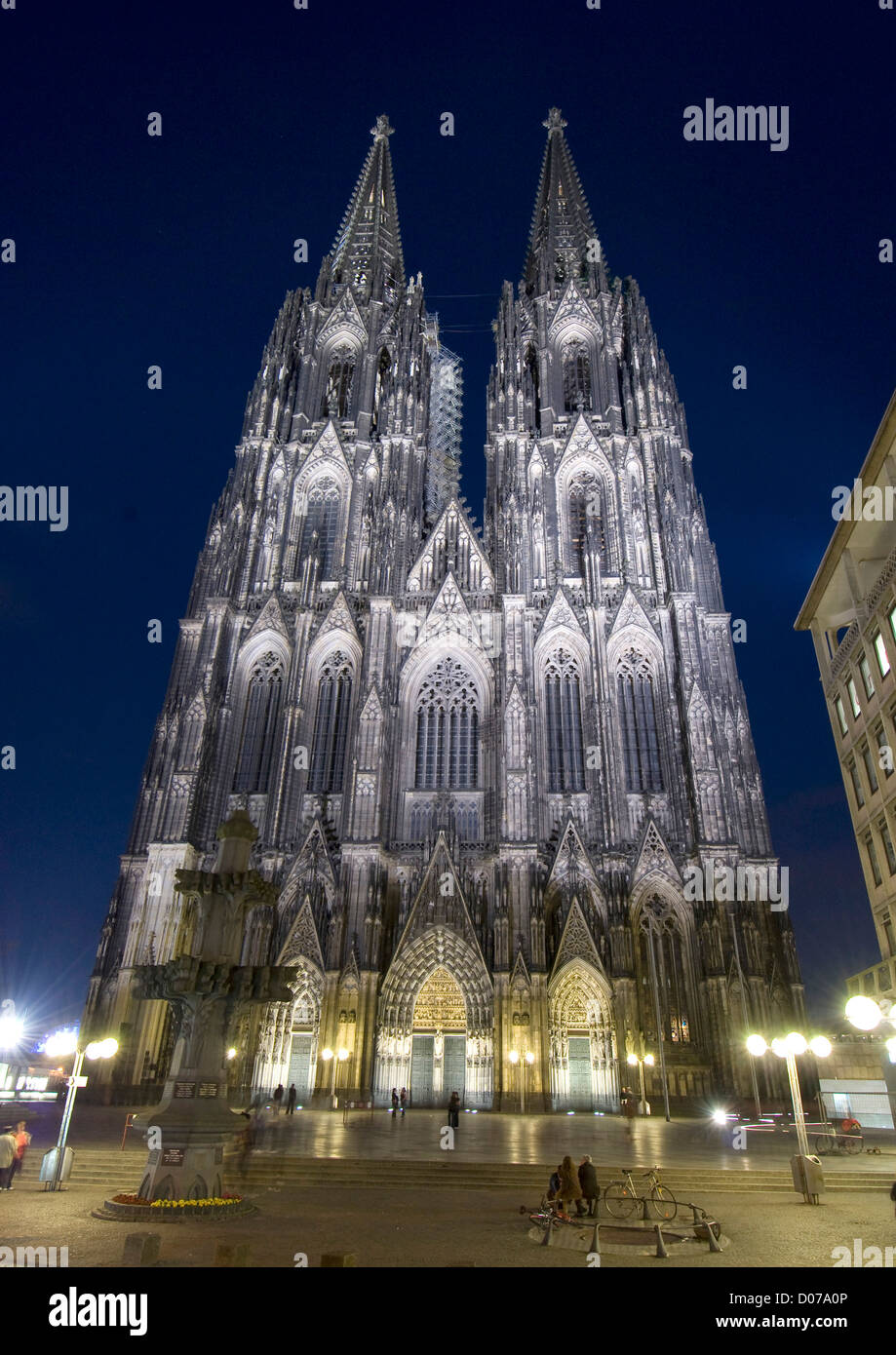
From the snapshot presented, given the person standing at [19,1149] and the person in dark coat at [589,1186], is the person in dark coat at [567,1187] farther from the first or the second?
the person standing at [19,1149]

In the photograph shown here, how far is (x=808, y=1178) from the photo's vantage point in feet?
41.2

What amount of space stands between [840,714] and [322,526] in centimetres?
2606

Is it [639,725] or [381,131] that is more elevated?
[381,131]

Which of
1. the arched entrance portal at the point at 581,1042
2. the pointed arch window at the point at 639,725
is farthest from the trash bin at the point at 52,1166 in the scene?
the pointed arch window at the point at 639,725

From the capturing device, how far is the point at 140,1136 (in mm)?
17984

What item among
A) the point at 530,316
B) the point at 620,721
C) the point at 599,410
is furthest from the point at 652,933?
the point at 530,316

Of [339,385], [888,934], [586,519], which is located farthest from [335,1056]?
[339,385]

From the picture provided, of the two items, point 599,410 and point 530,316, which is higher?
point 530,316

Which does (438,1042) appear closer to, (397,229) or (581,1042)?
(581,1042)

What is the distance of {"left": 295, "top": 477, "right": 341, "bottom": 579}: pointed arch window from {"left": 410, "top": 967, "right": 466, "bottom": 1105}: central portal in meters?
19.7

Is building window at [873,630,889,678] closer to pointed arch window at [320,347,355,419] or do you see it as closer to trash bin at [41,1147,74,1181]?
trash bin at [41,1147,74,1181]

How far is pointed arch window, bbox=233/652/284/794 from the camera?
113 feet
